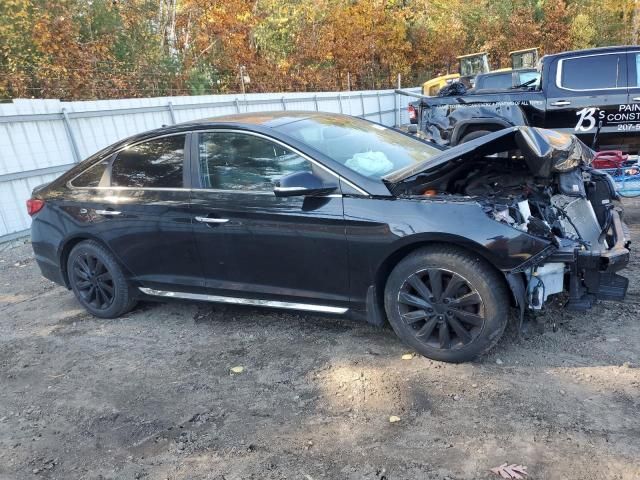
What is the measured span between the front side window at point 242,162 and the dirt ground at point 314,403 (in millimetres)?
1160

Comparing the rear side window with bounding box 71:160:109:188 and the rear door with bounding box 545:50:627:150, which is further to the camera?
the rear door with bounding box 545:50:627:150

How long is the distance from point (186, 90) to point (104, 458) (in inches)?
588

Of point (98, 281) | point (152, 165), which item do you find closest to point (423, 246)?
point (152, 165)

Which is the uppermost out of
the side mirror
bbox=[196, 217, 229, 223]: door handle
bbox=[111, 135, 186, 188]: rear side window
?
bbox=[111, 135, 186, 188]: rear side window

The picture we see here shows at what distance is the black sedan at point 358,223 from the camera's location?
134 inches

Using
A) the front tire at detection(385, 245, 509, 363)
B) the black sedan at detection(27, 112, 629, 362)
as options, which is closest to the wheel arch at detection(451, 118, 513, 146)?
the black sedan at detection(27, 112, 629, 362)

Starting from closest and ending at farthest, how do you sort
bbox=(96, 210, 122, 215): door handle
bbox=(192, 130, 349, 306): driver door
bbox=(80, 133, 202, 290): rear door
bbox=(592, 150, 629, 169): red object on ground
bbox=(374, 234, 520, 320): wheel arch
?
bbox=(374, 234, 520, 320): wheel arch < bbox=(192, 130, 349, 306): driver door < bbox=(80, 133, 202, 290): rear door < bbox=(96, 210, 122, 215): door handle < bbox=(592, 150, 629, 169): red object on ground

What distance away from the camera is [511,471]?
2.59m

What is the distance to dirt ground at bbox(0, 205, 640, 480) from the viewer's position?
2.79m

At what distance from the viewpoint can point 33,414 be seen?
359 cm

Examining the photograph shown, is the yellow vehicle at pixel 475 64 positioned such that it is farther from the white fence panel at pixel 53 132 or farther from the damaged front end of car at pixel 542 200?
the damaged front end of car at pixel 542 200

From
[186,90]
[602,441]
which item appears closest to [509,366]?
[602,441]

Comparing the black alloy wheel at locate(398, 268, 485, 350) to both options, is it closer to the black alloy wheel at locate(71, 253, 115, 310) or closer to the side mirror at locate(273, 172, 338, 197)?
the side mirror at locate(273, 172, 338, 197)

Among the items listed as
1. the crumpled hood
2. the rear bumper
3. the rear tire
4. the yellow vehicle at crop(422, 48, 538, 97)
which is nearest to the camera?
the crumpled hood
